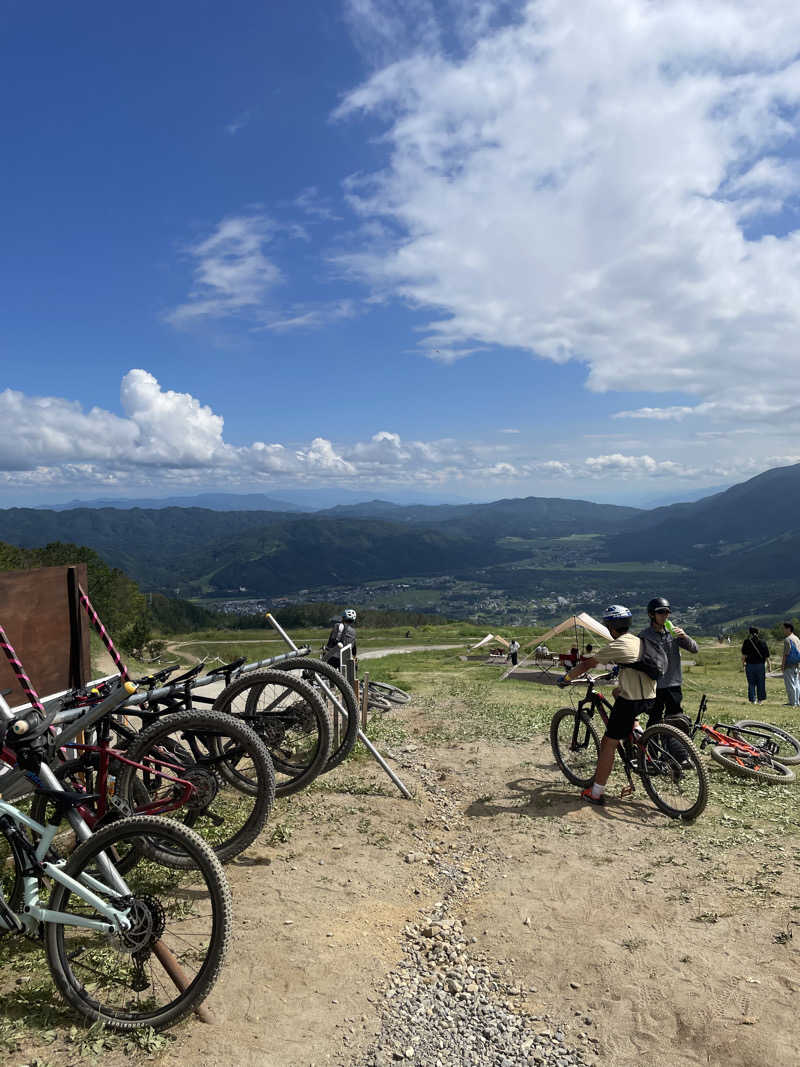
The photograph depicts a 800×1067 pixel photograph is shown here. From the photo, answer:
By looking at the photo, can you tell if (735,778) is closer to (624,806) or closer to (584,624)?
(624,806)

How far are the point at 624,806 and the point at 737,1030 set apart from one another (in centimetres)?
435

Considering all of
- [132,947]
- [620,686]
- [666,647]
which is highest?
[666,647]

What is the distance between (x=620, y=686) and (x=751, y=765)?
353cm

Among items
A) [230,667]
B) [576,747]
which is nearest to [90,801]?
[230,667]

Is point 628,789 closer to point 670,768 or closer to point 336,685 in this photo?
point 670,768

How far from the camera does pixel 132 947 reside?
409cm

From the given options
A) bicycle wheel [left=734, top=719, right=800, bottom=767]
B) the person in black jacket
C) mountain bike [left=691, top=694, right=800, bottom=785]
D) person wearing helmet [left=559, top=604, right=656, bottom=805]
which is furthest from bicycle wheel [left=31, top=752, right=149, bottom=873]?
the person in black jacket

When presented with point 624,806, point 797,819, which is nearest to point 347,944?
point 624,806

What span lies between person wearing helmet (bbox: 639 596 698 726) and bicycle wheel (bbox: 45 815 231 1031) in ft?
21.5

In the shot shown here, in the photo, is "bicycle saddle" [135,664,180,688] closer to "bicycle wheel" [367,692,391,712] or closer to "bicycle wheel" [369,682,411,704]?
"bicycle wheel" [367,692,391,712]

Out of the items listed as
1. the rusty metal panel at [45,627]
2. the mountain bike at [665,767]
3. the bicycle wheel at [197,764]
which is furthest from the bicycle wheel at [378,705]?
the bicycle wheel at [197,764]

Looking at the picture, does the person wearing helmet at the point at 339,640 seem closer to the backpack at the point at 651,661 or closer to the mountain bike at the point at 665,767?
the mountain bike at the point at 665,767

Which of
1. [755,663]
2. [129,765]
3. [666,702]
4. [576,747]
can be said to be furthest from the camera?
[755,663]

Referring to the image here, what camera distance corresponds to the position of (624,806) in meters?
8.53
